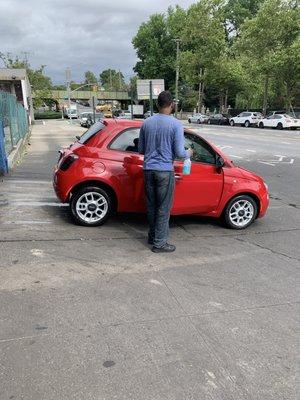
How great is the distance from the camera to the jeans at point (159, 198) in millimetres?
5531

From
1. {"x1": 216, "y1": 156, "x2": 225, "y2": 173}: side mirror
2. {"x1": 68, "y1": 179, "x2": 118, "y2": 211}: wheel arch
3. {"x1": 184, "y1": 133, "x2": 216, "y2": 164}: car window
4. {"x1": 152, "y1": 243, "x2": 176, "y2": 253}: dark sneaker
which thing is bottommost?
{"x1": 152, "y1": 243, "x2": 176, "y2": 253}: dark sneaker

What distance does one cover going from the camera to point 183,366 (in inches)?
128

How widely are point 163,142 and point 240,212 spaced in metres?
2.22

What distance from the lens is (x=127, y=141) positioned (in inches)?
265

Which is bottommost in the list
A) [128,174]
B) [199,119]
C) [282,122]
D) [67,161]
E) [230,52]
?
[199,119]

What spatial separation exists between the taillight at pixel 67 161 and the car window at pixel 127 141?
0.55 metres

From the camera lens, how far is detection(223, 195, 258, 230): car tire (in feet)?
22.9

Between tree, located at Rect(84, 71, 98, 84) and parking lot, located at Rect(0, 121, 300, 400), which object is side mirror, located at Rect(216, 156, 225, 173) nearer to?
parking lot, located at Rect(0, 121, 300, 400)

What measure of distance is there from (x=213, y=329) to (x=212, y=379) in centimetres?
71

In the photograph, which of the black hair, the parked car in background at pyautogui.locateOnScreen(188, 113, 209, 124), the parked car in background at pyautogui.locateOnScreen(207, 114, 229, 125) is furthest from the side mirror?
the parked car in background at pyautogui.locateOnScreen(188, 113, 209, 124)

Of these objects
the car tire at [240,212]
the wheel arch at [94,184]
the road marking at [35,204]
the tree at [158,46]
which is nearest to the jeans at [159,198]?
the wheel arch at [94,184]

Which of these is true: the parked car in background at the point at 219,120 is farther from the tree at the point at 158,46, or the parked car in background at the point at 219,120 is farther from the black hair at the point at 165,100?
the black hair at the point at 165,100

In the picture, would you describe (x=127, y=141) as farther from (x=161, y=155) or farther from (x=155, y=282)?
(x=155, y=282)

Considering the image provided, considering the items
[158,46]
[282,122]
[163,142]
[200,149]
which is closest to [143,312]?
[163,142]
